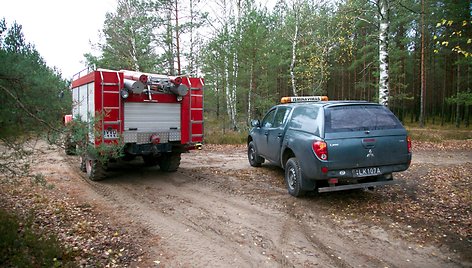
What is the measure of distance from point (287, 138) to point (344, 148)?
1582 millimetres

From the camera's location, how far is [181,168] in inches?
395

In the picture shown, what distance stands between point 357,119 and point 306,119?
0.97 meters

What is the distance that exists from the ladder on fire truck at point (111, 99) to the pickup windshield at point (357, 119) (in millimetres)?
4612

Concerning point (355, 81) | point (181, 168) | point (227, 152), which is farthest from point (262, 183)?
point (355, 81)

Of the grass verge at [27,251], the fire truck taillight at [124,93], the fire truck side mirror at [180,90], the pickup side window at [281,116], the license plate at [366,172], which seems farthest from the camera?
the fire truck side mirror at [180,90]

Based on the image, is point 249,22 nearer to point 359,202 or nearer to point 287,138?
point 287,138

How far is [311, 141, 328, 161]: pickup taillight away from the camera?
222 inches

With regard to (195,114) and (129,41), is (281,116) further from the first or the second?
(129,41)

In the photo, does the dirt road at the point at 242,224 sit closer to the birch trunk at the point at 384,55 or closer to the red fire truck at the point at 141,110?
the red fire truck at the point at 141,110

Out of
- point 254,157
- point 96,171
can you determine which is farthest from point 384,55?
point 96,171

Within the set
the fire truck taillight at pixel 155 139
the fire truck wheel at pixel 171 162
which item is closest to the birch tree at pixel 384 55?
the fire truck wheel at pixel 171 162

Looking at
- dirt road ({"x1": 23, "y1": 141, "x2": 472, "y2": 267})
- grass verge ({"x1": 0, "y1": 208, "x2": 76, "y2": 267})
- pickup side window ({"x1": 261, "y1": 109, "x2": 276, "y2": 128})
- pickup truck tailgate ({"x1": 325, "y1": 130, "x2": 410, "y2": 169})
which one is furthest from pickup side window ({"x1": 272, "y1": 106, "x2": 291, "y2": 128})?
grass verge ({"x1": 0, "y1": 208, "x2": 76, "y2": 267})

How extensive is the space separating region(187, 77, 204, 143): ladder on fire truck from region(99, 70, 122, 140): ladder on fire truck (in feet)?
5.91

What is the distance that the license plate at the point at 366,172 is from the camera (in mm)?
5758
